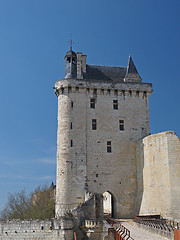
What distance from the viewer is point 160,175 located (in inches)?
957

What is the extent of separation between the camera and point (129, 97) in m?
30.0

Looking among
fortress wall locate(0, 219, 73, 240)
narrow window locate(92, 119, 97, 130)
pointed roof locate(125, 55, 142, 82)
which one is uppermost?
pointed roof locate(125, 55, 142, 82)

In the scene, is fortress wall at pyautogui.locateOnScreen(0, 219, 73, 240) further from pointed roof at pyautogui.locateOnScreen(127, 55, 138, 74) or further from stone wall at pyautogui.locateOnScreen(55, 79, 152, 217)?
pointed roof at pyautogui.locateOnScreen(127, 55, 138, 74)

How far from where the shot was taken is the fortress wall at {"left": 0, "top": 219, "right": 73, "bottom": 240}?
2050cm

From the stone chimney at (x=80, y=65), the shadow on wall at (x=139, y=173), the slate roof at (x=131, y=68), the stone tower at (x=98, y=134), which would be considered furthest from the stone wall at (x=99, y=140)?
the slate roof at (x=131, y=68)

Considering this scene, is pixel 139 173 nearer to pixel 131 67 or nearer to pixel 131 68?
pixel 131 68

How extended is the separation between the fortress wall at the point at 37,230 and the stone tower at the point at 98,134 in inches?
211

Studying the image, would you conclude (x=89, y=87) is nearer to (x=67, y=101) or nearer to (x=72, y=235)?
(x=67, y=101)

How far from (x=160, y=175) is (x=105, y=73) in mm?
12513

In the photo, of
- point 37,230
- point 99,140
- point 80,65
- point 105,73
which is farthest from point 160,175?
point 80,65

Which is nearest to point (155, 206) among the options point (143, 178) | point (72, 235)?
point (143, 178)

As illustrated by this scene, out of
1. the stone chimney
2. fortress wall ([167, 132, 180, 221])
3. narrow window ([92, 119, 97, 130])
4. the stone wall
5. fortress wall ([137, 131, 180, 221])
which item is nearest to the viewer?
fortress wall ([167, 132, 180, 221])

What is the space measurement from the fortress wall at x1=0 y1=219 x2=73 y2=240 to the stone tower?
5354 mm

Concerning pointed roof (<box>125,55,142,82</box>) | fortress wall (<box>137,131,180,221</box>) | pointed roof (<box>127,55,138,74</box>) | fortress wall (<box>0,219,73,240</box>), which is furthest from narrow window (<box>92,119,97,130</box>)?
fortress wall (<box>0,219,73,240</box>)
